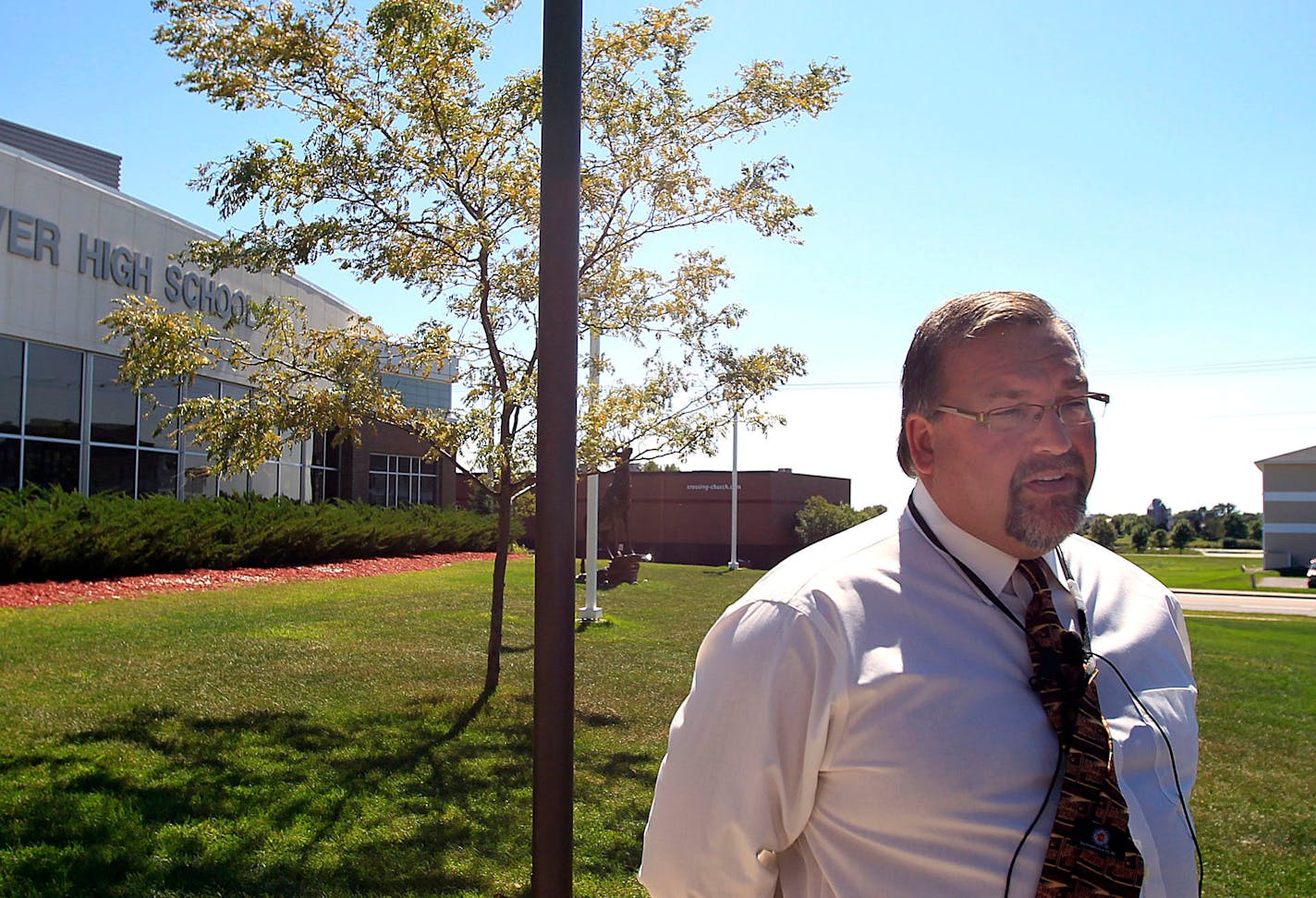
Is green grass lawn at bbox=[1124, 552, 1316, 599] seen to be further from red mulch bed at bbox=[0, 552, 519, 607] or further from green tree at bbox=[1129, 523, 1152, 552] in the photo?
red mulch bed at bbox=[0, 552, 519, 607]

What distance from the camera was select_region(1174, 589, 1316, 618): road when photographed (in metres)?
26.8

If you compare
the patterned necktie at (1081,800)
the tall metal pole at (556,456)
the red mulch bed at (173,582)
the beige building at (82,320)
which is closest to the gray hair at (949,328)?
the patterned necktie at (1081,800)

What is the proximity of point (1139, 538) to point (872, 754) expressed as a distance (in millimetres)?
79705

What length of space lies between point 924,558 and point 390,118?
729 centimetres

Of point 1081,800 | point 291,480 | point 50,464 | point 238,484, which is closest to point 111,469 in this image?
point 50,464

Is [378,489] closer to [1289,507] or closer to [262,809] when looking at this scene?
[262,809]

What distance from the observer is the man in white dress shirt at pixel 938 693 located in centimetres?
173

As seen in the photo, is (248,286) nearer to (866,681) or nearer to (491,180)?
(491,180)

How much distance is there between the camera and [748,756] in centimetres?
176

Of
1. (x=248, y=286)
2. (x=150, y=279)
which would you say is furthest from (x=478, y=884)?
(x=248, y=286)

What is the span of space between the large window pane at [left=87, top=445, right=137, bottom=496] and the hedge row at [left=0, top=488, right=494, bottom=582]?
1.84 metres

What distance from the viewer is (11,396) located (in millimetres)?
17547

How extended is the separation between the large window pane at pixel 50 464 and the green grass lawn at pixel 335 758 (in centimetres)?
646

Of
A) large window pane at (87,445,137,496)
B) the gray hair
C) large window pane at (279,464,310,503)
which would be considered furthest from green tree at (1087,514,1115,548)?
the gray hair
